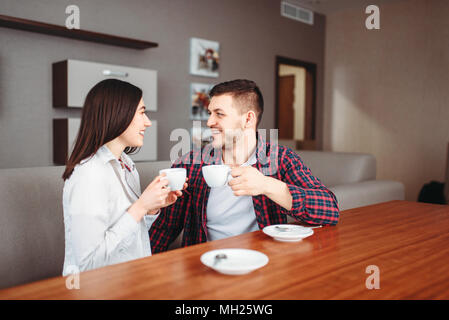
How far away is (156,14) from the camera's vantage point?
3.94 metres

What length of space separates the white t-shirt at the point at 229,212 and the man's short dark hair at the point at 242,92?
15.0 inches

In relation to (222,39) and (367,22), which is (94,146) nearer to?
(222,39)

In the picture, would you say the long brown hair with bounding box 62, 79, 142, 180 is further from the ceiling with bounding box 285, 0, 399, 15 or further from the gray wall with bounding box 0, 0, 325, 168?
the ceiling with bounding box 285, 0, 399, 15

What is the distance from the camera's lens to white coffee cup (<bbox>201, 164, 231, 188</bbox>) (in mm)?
1137

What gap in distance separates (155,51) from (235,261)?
135 inches

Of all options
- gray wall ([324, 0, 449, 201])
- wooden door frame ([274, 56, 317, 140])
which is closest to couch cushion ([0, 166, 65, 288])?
wooden door frame ([274, 56, 317, 140])

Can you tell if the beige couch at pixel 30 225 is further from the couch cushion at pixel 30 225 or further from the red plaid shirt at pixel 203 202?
the red plaid shirt at pixel 203 202

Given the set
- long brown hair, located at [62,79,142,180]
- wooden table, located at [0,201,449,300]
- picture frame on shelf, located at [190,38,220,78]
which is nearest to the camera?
wooden table, located at [0,201,449,300]

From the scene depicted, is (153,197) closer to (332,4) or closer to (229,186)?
(229,186)

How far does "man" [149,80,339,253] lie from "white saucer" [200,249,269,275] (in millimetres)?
581

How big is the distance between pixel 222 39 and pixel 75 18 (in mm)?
1776

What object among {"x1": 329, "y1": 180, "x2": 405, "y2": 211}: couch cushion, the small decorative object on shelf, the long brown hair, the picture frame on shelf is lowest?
{"x1": 329, "y1": 180, "x2": 405, "y2": 211}: couch cushion

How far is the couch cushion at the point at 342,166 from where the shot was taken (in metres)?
3.31
